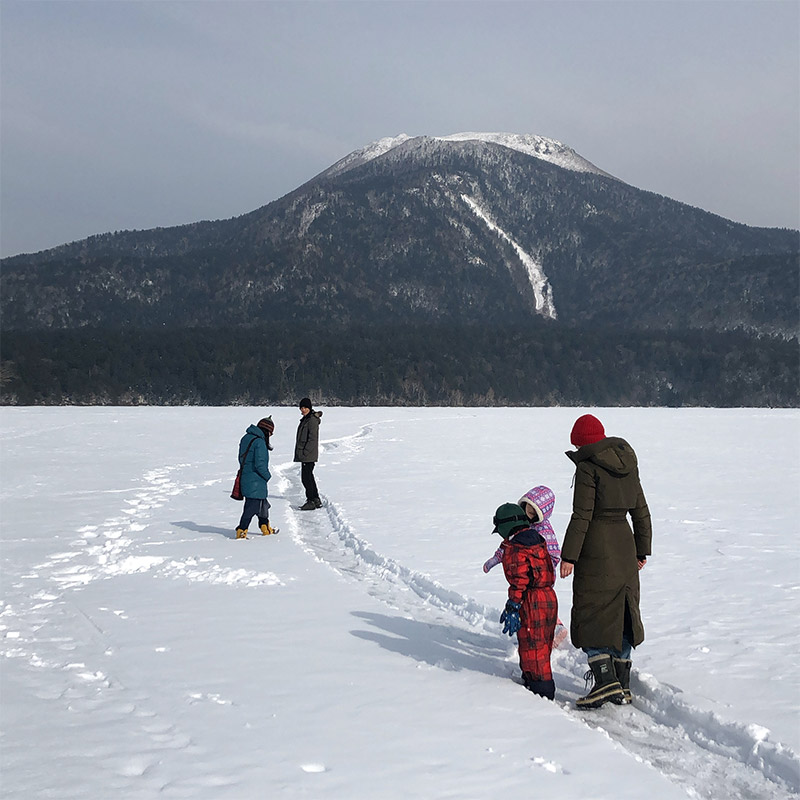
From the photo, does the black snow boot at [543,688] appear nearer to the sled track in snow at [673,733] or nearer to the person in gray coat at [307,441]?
the sled track in snow at [673,733]

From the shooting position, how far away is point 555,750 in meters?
4.14

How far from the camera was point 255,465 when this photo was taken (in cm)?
970

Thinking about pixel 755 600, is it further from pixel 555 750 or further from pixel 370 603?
pixel 555 750

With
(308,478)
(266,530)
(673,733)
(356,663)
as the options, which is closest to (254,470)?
(266,530)

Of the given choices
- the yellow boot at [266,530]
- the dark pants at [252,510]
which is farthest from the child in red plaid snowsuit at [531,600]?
the yellow boot at [266,530]

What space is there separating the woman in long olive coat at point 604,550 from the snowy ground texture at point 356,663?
38 cm

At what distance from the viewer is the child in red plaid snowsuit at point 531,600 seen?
16.2 feet

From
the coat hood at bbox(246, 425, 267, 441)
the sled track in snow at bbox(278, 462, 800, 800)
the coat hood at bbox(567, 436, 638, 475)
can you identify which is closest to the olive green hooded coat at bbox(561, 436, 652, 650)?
the coat hood at bbox(567, 436, 638, 475)

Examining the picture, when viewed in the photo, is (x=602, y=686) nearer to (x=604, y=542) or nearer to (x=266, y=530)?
(x=604, y=542)

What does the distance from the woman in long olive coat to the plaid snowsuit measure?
0.17 meters

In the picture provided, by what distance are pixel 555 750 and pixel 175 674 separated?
2.42 meters

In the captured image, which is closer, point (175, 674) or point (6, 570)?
point (175, 674)

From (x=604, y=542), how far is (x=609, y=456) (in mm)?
519

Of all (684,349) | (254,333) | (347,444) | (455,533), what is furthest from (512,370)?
(455,533)
